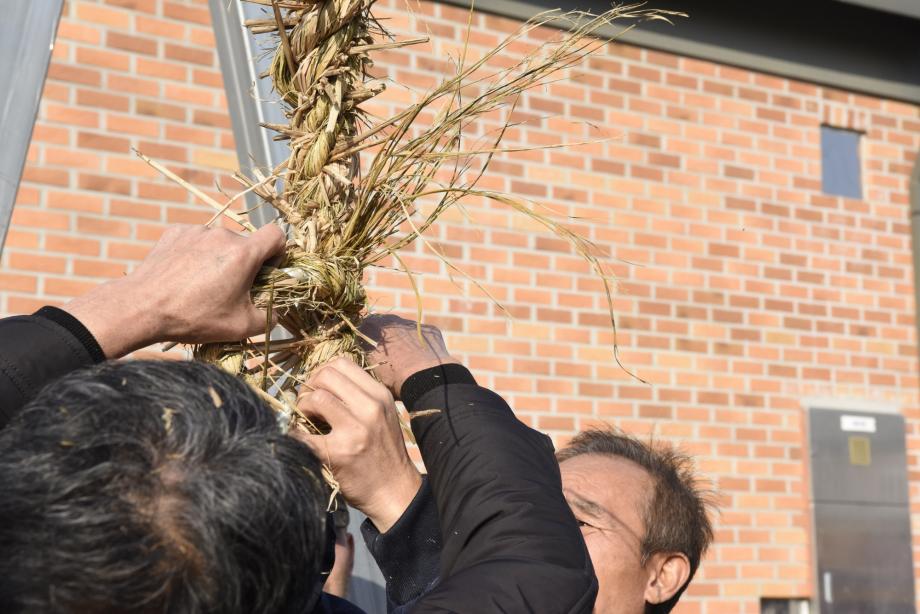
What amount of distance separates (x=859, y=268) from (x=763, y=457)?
0.96 metres

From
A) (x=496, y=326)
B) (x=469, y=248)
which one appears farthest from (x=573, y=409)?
(x=469, y=248)

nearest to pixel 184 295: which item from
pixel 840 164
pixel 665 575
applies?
pixel 665 575

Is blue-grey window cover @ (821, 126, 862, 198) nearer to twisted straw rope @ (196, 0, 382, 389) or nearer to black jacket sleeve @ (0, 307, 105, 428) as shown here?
twisted straw rope @ (196, 0, 382, 389)

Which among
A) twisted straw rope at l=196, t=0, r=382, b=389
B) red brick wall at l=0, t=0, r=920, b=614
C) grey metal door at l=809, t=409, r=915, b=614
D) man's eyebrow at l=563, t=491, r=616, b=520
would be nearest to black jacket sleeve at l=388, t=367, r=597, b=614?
twisted straw rope at l=196, t=0, r=382, b=389

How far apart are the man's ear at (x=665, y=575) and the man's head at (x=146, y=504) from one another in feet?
4.28

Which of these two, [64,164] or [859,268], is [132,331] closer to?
[64,164]

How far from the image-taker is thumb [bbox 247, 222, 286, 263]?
4.03ft

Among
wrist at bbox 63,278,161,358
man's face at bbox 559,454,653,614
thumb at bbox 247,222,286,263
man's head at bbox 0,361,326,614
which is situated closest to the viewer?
man's head at bbox 0,361,326,614

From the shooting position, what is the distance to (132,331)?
1135mm

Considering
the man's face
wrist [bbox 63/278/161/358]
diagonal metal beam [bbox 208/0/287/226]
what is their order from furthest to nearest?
→ the man's face < diagonal metal beam [bbox 208/0/287/226] < wrist [bbox 63/278/161/358]

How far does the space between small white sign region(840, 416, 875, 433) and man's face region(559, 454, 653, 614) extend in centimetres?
295

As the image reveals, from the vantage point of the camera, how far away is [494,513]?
108 cm

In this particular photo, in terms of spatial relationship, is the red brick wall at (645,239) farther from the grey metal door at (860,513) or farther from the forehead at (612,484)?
the forehead at (612,484)

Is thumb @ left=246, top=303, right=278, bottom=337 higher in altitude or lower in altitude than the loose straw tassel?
lower
